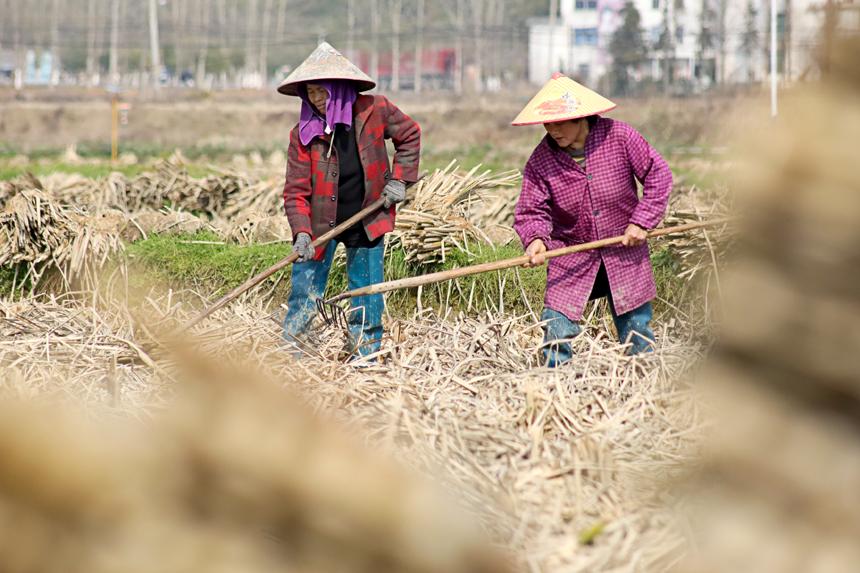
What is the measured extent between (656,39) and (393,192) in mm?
77551

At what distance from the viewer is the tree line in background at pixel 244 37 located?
285ft

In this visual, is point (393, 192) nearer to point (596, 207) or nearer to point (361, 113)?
point (361, 113)

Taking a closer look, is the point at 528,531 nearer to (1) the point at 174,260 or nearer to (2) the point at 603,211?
(2) the point at 603,211

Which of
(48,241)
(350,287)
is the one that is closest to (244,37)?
(48,241)

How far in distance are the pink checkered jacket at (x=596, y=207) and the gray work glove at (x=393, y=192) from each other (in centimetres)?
83

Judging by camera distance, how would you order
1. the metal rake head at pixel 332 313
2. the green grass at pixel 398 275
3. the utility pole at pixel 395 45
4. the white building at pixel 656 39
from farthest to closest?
the utility pole at pixel 395 45 → the white building at pixel 656 39 → the green grass at pixel 398 275 → the metal rake head at pixel 332 313

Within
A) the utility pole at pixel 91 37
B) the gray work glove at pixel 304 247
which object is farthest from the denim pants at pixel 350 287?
the utility pole at pixel 91 37

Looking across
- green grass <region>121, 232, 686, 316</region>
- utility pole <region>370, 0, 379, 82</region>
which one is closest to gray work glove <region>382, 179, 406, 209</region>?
green grass <region>121, 232, 686, 316</region>

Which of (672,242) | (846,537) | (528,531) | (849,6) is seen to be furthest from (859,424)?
(672,242)

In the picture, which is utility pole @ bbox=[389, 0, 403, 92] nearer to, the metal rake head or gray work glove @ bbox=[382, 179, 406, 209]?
gray work glove @ bbox=[382, 179, 406, 209]

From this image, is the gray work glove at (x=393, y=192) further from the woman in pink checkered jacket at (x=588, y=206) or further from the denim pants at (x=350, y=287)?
the woman in pink checkered jacket at (x=588, y=206)

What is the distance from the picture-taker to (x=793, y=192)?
0.54 metres

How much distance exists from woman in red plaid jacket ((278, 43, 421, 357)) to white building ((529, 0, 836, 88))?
4306 cm

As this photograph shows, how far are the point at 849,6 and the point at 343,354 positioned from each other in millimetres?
5036
